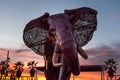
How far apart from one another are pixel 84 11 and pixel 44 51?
1.14m

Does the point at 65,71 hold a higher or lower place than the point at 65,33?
lower

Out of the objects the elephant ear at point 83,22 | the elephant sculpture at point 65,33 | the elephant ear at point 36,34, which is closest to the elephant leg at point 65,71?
the elephant sculpture at point 65,33

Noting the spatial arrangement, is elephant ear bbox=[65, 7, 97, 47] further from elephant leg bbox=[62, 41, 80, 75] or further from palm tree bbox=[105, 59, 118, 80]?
palm tree bbox=[105, 59, 118, 80]

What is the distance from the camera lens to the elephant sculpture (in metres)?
4.41

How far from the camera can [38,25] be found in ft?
18.3

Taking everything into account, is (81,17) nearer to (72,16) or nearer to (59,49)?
(72,16)

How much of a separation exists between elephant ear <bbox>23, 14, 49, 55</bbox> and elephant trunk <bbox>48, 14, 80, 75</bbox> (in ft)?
0.95

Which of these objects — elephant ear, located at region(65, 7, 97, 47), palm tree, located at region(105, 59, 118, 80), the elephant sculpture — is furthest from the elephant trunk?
palm tree, located at region(105, 59, 118, 80)

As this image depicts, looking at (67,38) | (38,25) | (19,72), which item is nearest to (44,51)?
(38,25)

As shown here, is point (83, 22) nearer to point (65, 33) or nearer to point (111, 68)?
point (65, 33)

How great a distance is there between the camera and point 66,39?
179 inches

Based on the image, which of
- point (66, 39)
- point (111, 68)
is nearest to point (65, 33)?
point (66, 39)

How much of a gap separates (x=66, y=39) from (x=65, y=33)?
180 mm

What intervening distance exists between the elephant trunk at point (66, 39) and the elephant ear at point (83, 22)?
0.73 feet
